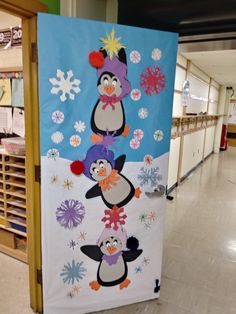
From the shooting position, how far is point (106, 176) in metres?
1.78

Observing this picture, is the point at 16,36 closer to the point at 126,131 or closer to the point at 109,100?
the point at 109,100

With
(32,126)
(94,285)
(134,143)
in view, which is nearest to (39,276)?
(94,285)

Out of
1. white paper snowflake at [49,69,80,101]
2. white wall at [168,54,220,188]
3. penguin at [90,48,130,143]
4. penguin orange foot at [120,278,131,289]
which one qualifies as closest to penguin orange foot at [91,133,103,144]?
penguin at [90,48,130,143]

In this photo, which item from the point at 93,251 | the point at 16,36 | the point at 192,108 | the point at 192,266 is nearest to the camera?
the point at 93,251

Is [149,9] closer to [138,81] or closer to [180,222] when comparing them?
[138,81]

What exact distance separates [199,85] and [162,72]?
4969mm

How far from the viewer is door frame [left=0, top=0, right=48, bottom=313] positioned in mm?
1479

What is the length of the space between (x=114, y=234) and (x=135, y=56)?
130cm

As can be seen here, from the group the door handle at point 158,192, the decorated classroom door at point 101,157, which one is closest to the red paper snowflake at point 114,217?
the decorated classroom door at point 101,157

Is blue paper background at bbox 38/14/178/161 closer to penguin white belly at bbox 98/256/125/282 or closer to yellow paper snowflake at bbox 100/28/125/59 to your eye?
yellow paper snowflake at bbox 100/28/125/59

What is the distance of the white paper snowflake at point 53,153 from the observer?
1.63 m

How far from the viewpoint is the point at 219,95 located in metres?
9.27

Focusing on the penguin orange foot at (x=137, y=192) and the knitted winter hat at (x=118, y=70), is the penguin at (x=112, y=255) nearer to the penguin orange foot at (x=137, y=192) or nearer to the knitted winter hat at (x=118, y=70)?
the penguin orange foot at (x=137, y=192)

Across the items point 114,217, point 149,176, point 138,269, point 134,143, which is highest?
Result: point 134,143
